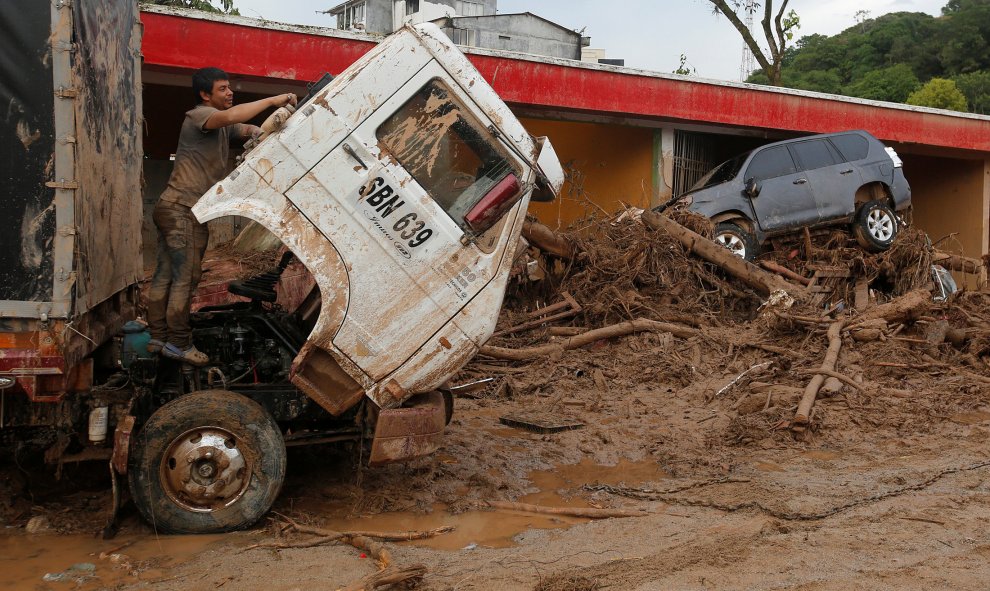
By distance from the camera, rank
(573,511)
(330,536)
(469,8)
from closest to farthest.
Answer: (330,536) < (573,511) < (469,8)

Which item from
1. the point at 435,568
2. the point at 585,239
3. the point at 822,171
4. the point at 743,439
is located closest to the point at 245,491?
the point at 435,568

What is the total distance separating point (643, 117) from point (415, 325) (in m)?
11.6

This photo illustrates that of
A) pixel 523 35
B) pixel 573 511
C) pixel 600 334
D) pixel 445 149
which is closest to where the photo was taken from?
pixel 445 149

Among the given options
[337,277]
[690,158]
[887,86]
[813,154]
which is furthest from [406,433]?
[887,86]

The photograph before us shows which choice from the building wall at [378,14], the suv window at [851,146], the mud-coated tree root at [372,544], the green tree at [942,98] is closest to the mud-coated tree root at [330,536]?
the mud-coated tree root at [372,544]

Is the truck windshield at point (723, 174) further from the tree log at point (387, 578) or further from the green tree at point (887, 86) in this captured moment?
the green tree at point (887, 86)

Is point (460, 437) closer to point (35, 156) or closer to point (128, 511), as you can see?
point (128, 511)

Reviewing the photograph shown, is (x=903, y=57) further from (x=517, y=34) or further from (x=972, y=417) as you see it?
(x=972, y=417)

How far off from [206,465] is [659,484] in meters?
3.11

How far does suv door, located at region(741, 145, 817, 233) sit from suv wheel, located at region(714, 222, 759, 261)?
393 mm

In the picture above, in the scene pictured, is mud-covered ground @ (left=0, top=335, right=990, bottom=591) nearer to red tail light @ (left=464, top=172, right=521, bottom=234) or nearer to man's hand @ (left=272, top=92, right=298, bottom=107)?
red tail light @ (left=464, top=172, right=521, bottom=234)

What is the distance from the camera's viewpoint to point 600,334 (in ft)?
33.8

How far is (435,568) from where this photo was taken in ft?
A: 14.6

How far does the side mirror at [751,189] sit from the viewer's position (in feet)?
43.1
